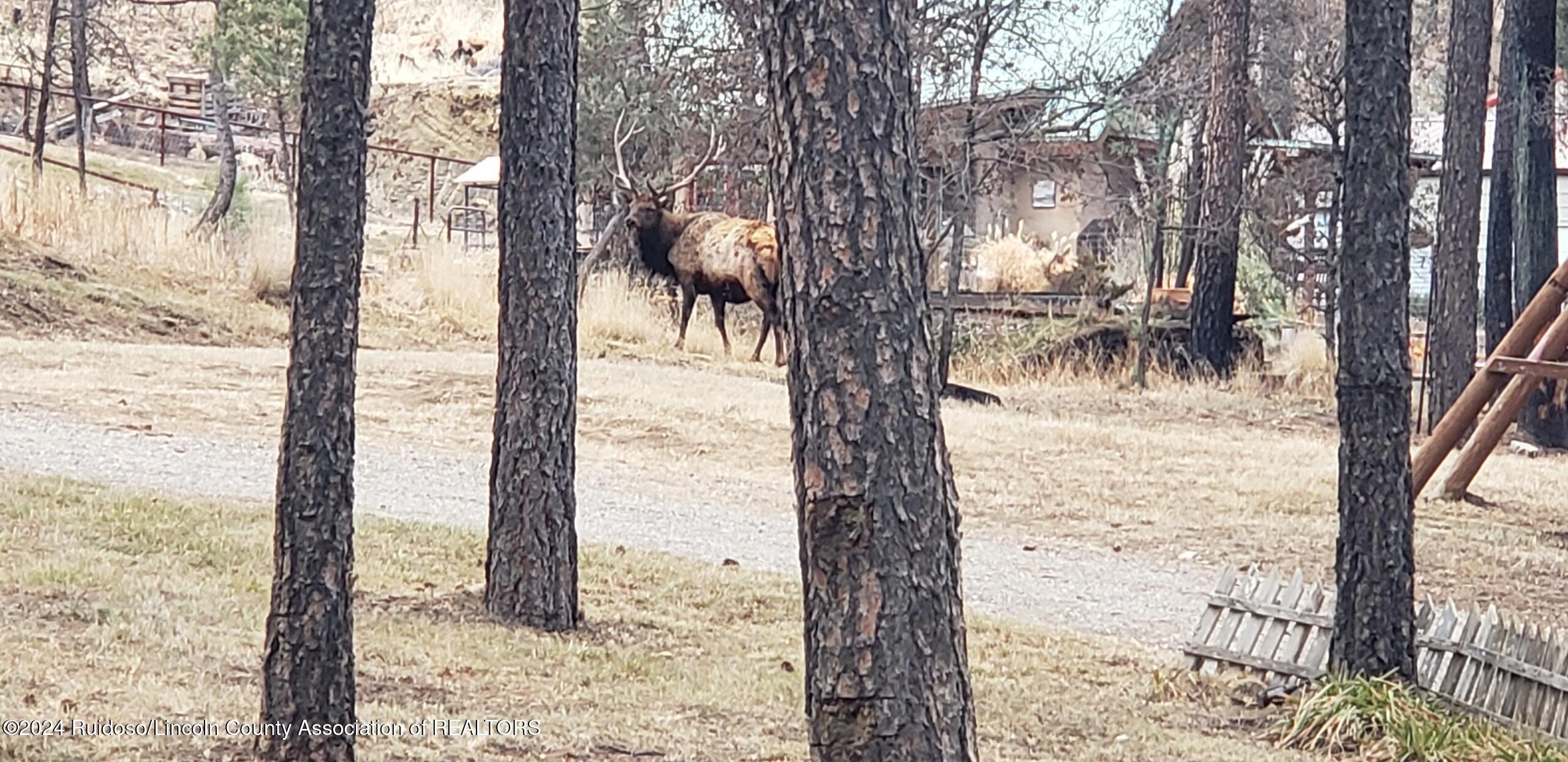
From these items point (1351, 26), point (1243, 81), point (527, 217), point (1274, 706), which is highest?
point (1243, 81)

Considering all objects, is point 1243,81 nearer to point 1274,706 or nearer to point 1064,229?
point 1064,229

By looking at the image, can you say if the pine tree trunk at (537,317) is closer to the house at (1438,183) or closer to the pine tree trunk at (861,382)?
the pine tree trunk at (861,382)

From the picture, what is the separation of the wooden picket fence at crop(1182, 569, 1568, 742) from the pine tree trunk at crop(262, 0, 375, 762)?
398 centimetres

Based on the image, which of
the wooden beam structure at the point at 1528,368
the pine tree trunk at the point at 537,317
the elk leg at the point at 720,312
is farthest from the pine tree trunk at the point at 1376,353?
the elk leg at the point at 720,312

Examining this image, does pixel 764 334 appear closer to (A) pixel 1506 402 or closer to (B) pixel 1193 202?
(B) pixel 1193 202

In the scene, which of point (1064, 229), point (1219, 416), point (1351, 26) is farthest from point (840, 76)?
point (1064, 229)

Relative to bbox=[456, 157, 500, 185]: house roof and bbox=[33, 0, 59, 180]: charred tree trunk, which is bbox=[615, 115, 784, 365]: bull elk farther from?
bbox=[456, 157, 500, 185]: house roof

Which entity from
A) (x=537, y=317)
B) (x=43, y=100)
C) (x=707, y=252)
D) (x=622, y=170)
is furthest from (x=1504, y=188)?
(x=43, y=100)

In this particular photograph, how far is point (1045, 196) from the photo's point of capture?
34.1 metres

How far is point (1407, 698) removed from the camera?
6727 millimetres

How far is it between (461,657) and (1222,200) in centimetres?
1650

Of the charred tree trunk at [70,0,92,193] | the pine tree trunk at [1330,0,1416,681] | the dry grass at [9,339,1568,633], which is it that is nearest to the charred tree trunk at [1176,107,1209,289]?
the dry grass at [9,339,1568,633]

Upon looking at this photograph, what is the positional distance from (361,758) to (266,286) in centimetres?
1784

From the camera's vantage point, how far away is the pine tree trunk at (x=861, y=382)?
3.59 metres
